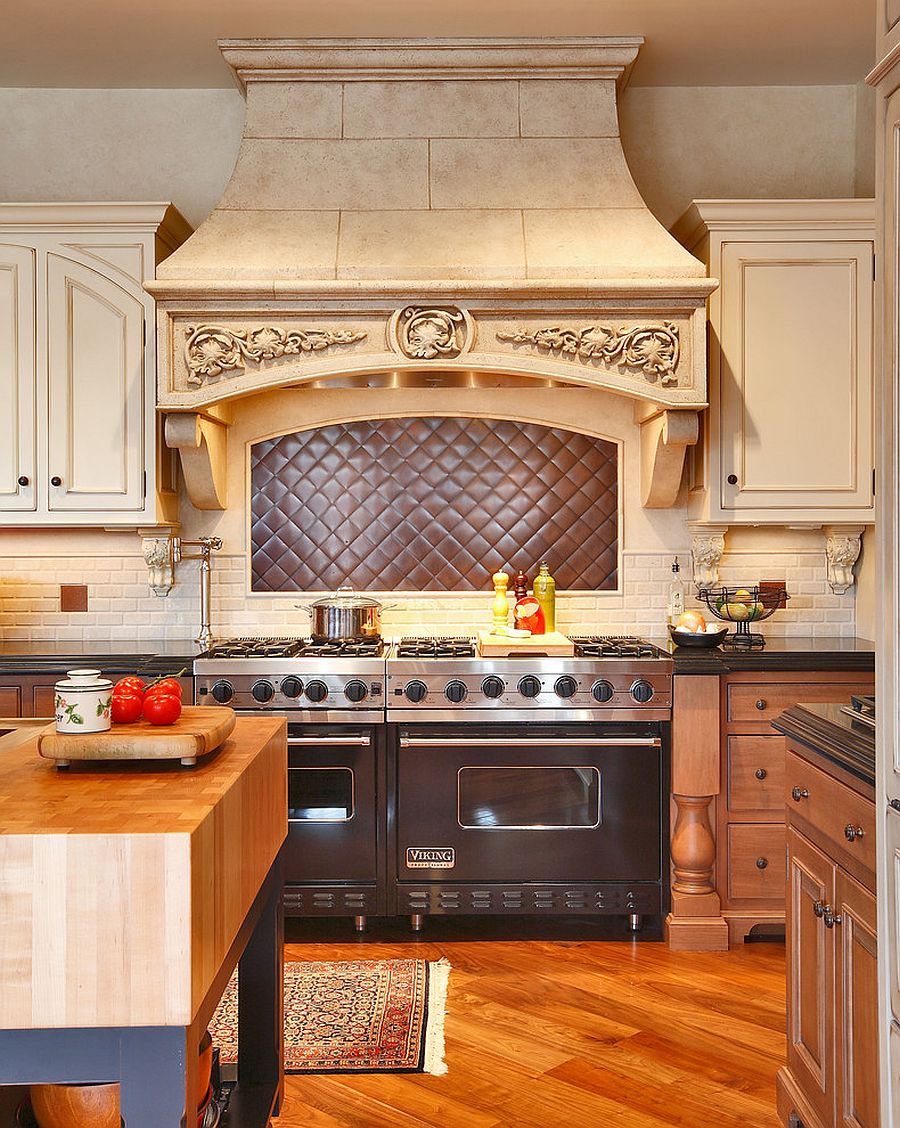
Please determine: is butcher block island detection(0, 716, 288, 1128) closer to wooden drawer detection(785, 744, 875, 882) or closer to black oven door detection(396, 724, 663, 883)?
wooden drawer detection(785, 744, 875, 882)

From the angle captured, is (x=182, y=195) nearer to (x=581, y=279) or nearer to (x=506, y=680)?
(x=581, y=279)

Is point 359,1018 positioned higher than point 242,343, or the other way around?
point 242,343

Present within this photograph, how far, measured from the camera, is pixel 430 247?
13.6 feet

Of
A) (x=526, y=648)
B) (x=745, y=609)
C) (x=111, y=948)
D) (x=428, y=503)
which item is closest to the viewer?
(x=111, y=948)

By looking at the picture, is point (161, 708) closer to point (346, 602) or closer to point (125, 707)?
point (125, 707)

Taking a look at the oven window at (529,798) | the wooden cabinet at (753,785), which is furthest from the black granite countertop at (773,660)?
the oven window at (529,798)

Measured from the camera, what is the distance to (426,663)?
4062mm

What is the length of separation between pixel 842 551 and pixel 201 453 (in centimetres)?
265

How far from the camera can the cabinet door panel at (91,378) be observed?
4289 millimetres

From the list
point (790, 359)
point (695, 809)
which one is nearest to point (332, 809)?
point (695, 809)

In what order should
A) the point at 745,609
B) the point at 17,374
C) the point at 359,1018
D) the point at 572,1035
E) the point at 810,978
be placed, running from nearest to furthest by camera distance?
the point at 810,978 < the point at 572,1035 < the point at 359,1018 < the point at 17,374 < the point at 745,609

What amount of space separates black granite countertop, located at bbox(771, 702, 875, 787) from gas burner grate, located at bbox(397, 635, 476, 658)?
63.9 inches

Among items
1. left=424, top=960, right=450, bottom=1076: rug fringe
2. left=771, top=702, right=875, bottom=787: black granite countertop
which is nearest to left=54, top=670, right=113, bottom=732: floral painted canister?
left=771, top=702, right=875, bottom=787: black granite countertop

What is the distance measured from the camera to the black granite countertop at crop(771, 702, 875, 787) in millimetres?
2230
